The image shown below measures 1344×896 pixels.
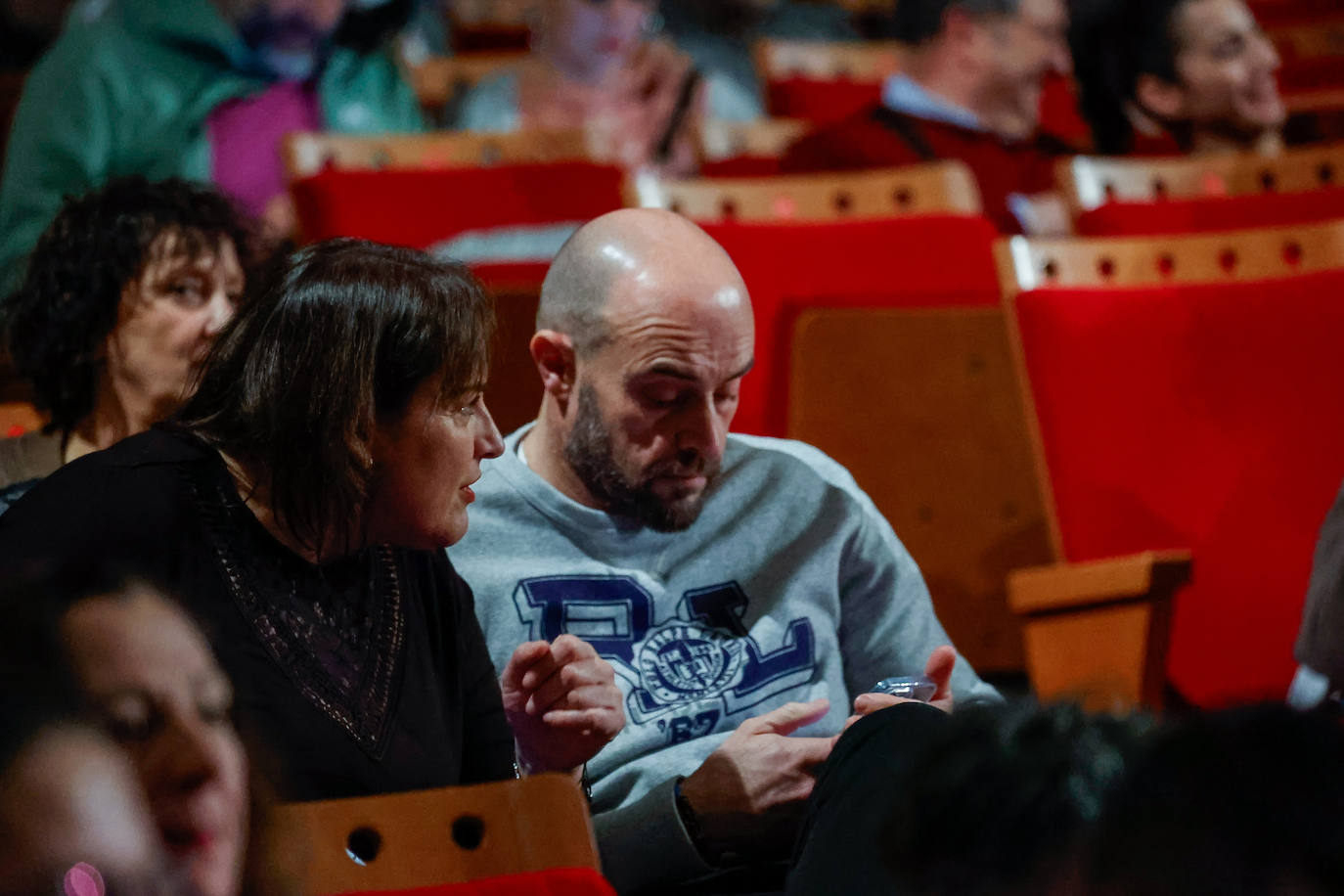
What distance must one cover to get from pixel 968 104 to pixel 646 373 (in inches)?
54.4

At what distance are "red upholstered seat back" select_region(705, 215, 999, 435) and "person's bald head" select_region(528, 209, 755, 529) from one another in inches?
7.9

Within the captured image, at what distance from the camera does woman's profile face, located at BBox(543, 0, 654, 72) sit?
2303 mm

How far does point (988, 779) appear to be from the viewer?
382 mm

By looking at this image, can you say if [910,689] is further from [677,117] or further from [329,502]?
[677,117]

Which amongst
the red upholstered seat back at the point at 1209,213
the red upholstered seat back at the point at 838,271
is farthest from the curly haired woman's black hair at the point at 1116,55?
the red upholstered seat back at the point at 838,271

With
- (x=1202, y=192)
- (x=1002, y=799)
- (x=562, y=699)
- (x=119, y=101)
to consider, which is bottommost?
(x=562, y=699)

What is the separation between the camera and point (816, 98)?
264 centimetres

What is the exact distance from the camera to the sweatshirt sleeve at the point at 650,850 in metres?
0.87

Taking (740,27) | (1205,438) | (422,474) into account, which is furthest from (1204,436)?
(740,27)

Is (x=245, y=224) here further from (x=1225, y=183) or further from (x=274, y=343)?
(x=1225, y=183)

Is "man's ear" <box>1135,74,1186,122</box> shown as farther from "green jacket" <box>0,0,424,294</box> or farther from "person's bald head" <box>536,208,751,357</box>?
"person's bald head" <box>536,208,751,357</box>

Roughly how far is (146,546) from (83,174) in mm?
1117

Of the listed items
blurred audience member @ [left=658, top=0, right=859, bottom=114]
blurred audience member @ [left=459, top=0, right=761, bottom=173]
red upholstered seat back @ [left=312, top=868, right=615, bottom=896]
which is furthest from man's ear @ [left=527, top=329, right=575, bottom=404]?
blurred audience member @ [left=658, top=0, right=859, bottom=114]

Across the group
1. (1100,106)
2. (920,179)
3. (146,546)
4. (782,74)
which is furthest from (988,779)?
(782,74)
